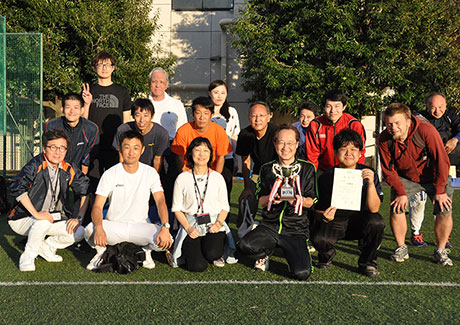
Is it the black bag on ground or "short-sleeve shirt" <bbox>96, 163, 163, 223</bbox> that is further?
"short-sleeve shirt" <bbox>96, 163, 163, 223</bbox>

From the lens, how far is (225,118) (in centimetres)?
587

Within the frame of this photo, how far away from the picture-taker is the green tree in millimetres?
13844

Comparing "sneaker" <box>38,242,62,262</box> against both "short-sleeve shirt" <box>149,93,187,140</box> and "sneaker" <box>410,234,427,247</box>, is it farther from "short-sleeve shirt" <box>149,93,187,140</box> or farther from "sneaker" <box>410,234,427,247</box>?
"sneaker" <box>410,234,427,247</box>

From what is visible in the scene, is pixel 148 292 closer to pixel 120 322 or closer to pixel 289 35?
pixel 120 322

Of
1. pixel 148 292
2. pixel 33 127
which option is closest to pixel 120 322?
pixel 148 292

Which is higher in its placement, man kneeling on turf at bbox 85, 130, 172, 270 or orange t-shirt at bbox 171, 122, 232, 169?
orange t-shirt at bbox 171, 122, 232, 169

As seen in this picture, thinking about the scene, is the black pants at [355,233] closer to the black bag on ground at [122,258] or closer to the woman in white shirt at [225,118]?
the woman in white shirt at [225,118]

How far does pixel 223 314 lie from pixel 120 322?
707mm

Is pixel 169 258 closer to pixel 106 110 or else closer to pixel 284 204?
pixel 284 204

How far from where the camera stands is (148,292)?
377cm

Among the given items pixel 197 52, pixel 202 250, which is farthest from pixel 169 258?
pixel 197 52

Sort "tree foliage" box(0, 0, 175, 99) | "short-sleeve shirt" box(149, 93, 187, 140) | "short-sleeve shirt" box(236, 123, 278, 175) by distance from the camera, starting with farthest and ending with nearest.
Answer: "tree foliage" box(0, 0, 175, 99) < "short-sleeve shirt" box(149, 93, 187, 140) < "short-sleeve shirt" box(236, 123, 278, 175)

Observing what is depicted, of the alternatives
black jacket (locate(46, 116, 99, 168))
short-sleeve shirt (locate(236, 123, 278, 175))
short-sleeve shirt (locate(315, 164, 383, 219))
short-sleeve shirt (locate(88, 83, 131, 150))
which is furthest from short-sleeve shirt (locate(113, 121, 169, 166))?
short-sleeve shirt (locate(315, 164, 383, 219))

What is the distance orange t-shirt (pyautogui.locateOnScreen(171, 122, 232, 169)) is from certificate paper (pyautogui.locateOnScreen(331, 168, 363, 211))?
147 cm
